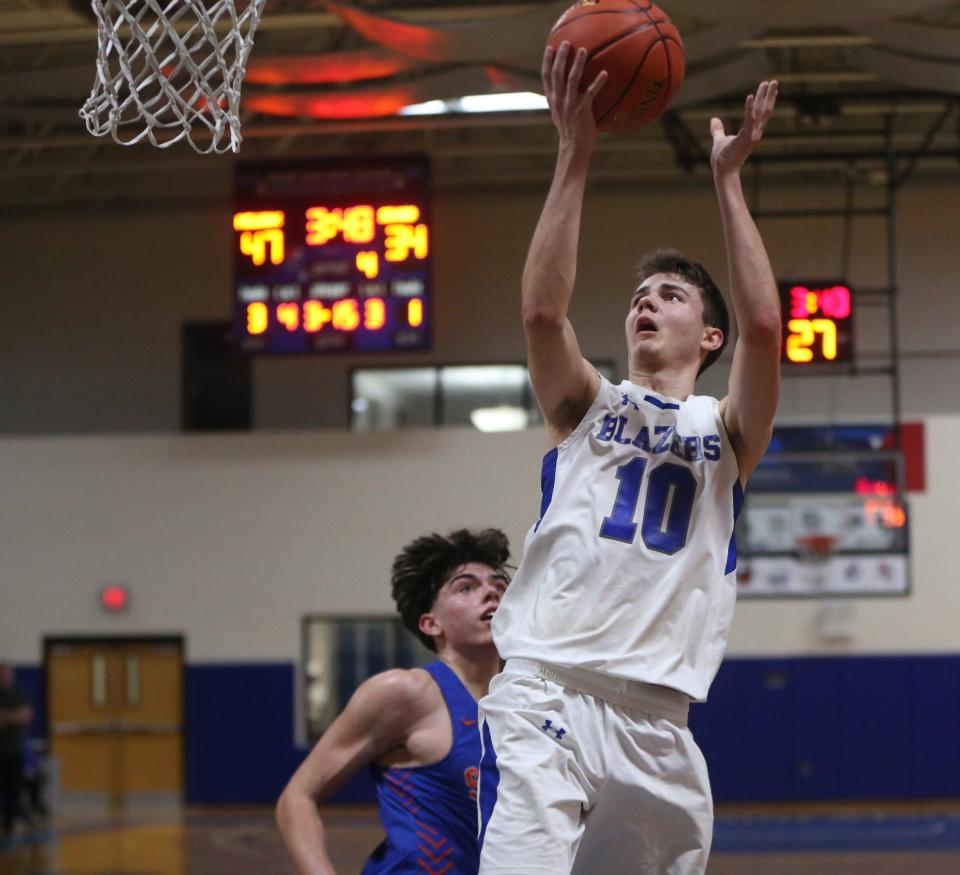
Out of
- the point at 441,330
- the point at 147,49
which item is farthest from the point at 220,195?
the point at 147,49

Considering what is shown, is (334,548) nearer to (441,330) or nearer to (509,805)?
(441,330)

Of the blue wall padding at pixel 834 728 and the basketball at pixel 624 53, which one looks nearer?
the basketball at pixel 624 53

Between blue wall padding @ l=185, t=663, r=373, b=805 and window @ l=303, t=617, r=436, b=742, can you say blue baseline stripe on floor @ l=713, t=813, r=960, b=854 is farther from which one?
blue wall padding @ l=185, t=663, r=373, b=805

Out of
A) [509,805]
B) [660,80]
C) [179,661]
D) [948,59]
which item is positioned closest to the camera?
[509,805]

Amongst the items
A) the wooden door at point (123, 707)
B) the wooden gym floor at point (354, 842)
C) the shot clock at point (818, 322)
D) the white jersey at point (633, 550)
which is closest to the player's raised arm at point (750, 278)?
the white jersey at point (633, 550)

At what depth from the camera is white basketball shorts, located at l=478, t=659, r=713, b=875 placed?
2.88 meters

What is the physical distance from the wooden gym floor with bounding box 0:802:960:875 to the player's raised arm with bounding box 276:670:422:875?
633cm

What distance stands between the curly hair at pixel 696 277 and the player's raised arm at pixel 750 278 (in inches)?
8.7

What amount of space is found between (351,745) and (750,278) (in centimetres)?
154

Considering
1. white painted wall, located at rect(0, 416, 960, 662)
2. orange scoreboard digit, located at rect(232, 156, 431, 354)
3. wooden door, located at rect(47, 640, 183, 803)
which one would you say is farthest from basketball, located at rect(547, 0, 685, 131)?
wooden door, located at rect(47, 640, 183, 803)

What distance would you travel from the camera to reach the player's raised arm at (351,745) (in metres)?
3.79

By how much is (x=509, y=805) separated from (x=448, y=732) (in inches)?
38.6

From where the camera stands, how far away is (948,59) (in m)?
12.1

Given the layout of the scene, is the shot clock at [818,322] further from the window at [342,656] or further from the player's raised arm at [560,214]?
the player's raised arm at [560,214]
